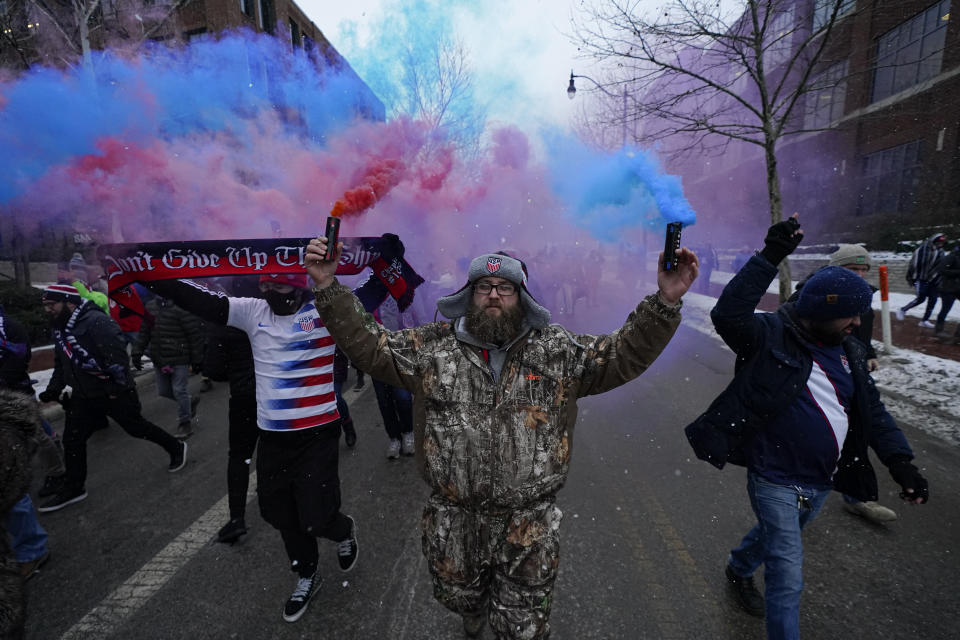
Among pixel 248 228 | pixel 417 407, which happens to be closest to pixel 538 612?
pixel 417 407

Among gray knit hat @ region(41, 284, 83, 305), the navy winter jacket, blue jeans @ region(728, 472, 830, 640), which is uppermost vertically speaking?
gray knit hat @ region(41, 284, 83, 305)

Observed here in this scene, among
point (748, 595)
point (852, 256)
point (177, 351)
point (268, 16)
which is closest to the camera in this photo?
point (748, 595)

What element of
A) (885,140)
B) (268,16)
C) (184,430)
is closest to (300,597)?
(184,430)

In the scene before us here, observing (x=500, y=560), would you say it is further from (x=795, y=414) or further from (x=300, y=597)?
(x=795, y=414)

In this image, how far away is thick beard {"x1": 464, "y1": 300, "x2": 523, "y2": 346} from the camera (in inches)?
78.0

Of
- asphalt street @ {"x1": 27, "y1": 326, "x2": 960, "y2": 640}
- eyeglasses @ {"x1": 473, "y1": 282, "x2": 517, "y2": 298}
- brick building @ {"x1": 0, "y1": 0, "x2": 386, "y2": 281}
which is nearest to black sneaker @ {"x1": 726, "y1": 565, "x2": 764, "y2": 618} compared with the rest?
asphalt street @ {"x1": 27, "y1": 326, "x2": 960, "y2": 640}

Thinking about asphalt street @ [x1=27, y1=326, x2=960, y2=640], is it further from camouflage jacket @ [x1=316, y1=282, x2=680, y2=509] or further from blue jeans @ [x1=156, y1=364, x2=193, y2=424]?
camouflage jacket @ [x1=316, y1=282, x2=680, y2=509]

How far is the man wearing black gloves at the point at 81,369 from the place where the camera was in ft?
12.4

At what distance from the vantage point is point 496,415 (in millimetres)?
1897

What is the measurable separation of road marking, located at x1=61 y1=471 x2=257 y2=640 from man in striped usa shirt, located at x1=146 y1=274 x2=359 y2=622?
944mm

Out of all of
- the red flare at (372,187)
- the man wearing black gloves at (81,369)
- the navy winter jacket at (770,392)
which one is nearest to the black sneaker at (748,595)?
the navy winter jacket at (770,392)

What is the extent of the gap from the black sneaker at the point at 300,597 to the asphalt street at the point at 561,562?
0.16 ft

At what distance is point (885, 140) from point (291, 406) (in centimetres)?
2570

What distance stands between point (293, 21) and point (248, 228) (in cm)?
842
